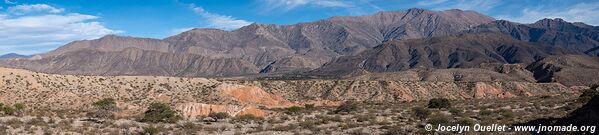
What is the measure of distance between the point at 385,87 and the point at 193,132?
243 ft

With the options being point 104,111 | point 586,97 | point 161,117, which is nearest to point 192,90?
point 104,111

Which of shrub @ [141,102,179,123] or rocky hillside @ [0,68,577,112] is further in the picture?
rocky hillside @ [0,68,577,112]

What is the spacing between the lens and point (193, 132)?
29.3 m

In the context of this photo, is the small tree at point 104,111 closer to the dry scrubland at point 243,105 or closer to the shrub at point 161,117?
the dry scrubland at point 243,105

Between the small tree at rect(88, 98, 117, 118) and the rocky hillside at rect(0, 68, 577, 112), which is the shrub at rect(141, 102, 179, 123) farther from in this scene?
the rocky hillside at rect(0, 68, 577, 112)

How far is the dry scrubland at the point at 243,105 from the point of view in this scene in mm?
30984

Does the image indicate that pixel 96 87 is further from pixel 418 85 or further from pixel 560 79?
pixel 560 79

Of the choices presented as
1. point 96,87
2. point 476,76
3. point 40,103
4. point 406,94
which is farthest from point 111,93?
point 476,76

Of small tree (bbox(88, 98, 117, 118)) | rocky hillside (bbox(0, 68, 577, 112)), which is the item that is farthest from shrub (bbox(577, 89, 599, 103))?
small tree (bbox(88, 98, 117, 118))

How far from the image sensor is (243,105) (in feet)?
→ 192

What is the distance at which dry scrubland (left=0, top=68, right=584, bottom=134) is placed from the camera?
3098 centimetres

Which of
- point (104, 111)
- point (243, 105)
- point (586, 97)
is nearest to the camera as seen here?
point (586, 97)

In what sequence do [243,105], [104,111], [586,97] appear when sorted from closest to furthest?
[586,97] < [104,111] < [243,105]

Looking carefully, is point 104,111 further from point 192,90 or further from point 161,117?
point 192,90
